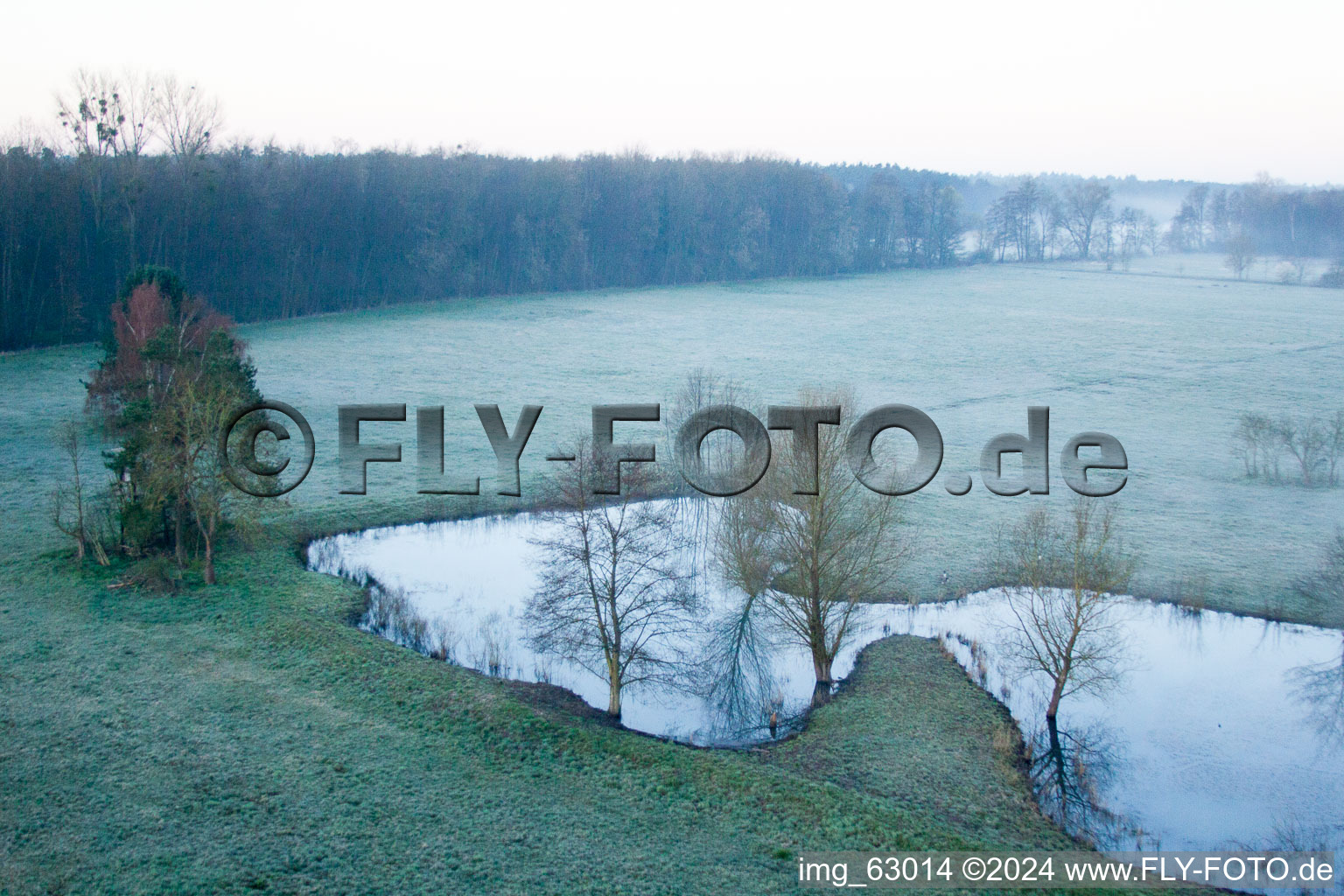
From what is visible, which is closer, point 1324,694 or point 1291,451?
point 1324,694

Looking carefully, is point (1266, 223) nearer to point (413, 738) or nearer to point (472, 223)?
point (472, 223)

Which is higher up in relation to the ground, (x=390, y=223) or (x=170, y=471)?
(x=390, y=223)

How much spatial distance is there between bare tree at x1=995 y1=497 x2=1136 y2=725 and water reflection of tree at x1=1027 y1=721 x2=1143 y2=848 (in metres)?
0.66

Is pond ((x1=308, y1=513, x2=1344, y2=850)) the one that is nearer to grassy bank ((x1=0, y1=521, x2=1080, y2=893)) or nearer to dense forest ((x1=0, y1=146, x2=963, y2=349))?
grassy bank ((x1=0, y1=521, x2=1080, y2=893))

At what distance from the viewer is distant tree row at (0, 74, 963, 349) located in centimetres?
5191

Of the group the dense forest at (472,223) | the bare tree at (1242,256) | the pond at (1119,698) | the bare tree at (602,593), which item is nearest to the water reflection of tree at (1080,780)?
the pond at (1119,698)

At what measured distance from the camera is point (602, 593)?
18281 millimetres

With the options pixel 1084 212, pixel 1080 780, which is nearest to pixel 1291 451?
pixel 1080 780

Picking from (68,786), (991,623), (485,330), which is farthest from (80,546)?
(485,330)

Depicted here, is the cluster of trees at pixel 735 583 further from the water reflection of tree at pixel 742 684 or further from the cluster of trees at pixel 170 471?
the cluster of trees at pixel 170 471

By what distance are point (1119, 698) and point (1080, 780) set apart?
342cm

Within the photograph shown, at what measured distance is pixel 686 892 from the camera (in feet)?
36.5

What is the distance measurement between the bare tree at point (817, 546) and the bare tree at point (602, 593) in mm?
2153

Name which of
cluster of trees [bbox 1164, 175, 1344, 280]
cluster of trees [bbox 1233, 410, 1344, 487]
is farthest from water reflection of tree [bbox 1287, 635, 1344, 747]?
cluster of trees [bbox 1164, 175, 1344, 280]
